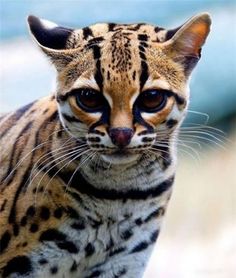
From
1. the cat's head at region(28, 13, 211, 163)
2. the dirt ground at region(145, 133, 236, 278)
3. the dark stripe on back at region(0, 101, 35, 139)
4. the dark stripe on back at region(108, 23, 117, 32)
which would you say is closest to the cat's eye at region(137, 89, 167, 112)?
the cat's head at region(28, 13, 211, 163)

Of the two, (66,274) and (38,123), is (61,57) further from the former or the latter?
(66,274)

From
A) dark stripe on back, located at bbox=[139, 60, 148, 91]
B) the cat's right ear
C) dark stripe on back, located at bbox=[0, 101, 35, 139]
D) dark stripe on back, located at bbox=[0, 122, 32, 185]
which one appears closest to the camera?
dark stripe on back, located at bbox=[139, 60, 148, 91]

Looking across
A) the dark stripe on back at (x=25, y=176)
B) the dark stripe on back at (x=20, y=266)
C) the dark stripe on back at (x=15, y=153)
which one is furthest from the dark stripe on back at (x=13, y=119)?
the dark stripe on back at (x=20, y=266)

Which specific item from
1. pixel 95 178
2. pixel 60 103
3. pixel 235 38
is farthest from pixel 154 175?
pixel 235 38

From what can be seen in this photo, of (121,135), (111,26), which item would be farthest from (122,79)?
(111,26)

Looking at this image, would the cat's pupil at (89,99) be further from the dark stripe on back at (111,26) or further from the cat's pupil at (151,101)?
the dark stripe on back at (111,26)

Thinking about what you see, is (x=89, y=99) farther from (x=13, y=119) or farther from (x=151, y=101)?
(x=13, y=119)

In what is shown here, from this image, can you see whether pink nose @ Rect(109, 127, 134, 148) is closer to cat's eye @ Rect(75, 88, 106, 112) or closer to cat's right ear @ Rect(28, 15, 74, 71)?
cat's eye @ Rect(75, 88, 106, 112)
